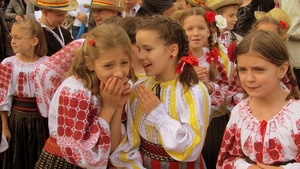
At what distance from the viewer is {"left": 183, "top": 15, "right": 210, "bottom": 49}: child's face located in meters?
3.40

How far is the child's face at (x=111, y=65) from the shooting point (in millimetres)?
2395

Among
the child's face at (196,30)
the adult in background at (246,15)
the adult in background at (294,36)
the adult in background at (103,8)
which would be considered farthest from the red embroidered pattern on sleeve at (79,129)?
the adult in background at (246,15)

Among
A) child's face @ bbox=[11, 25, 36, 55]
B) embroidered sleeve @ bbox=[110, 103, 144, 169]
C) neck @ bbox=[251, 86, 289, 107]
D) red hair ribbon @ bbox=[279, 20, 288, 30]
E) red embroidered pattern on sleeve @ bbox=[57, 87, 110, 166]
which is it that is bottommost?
embroidered sleeve @ bbox=[110, 103, 144, 169]

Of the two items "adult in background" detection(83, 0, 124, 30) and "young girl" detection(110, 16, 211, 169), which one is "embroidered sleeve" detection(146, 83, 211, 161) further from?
"adult in background" detection(83, 0, 124, 30)

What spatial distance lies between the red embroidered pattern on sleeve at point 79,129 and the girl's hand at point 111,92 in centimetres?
8

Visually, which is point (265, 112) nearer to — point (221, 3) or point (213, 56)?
point (213, 56)

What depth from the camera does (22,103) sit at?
3791 millimetres

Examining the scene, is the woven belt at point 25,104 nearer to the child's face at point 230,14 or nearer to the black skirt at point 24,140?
the black skirt at point 24,140

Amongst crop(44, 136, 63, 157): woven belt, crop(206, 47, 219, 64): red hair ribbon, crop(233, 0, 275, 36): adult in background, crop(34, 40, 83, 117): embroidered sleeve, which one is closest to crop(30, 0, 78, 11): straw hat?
crop(34, 40, 83, 117): embroidered sleeve

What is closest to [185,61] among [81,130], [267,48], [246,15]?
[267,48]

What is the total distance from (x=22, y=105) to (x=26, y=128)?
0.22 metres

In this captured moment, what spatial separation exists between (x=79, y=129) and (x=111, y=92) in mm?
287

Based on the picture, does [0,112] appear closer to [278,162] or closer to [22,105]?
[22,105]

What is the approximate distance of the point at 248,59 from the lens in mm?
2248
